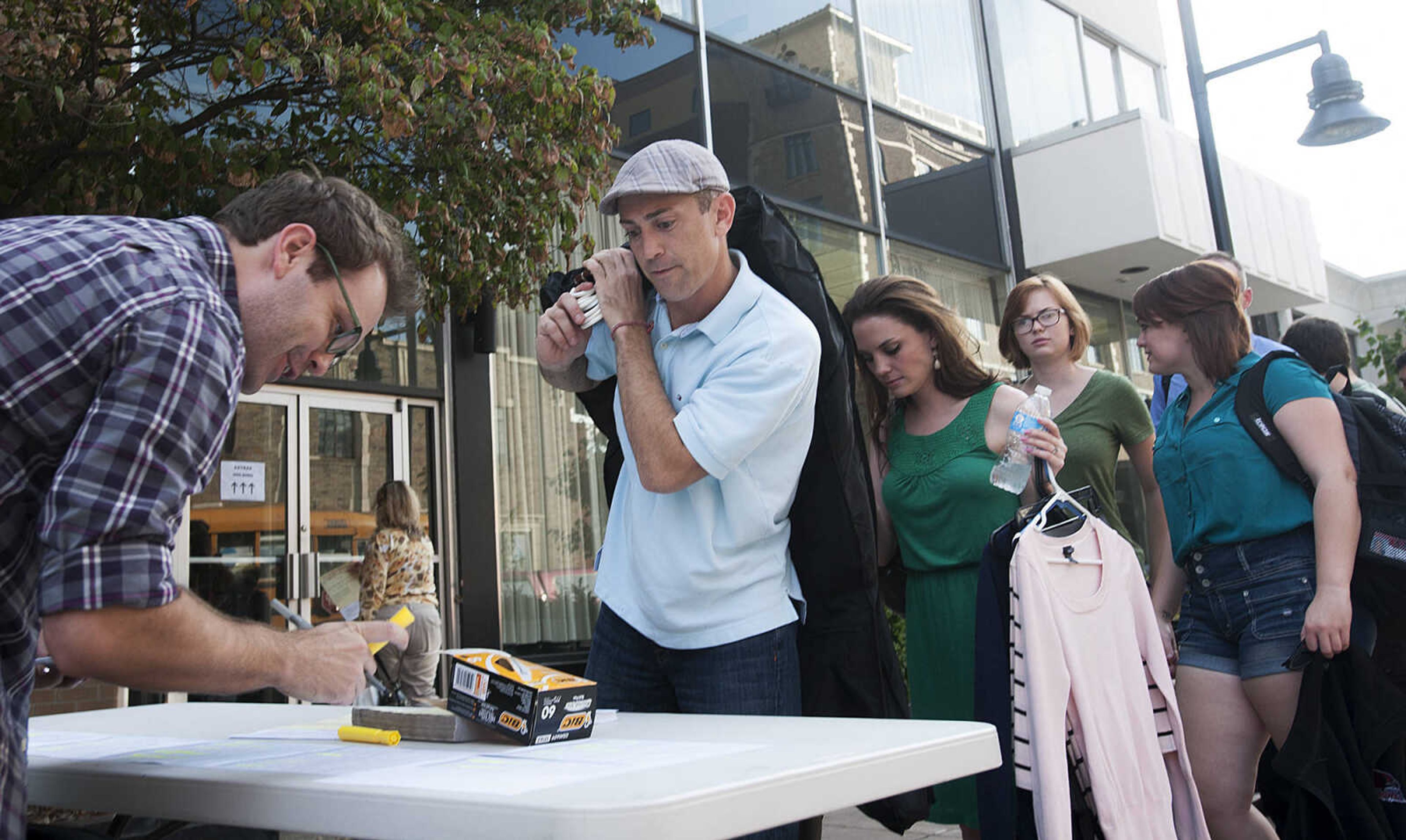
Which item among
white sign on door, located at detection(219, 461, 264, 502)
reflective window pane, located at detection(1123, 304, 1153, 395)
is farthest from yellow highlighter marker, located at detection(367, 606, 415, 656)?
reflective window pane, located at detection(1123, 304, 1153, 395)

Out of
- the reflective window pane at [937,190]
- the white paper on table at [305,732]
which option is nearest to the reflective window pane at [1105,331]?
the reflective window pane at [937,190]

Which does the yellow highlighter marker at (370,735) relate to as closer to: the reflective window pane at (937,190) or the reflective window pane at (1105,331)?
the reflective window pane at (937,190)

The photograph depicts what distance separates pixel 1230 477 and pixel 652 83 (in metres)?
6.57

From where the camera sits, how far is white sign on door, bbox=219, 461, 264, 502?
22.4 ft

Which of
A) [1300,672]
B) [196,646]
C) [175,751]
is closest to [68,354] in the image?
[196,646]

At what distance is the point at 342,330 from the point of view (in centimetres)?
167

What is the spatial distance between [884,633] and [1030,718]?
42 centimetres

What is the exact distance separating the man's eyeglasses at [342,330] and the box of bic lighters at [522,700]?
52cm

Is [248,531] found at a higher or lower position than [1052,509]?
higher

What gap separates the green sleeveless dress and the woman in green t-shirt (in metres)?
0.60

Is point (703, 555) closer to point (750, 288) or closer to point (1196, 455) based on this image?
point (750, 288)

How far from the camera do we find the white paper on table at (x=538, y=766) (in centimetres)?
114

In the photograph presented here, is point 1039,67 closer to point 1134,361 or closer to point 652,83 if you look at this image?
point 1134,361

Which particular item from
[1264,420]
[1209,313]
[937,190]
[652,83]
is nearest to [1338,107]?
[937,190]
